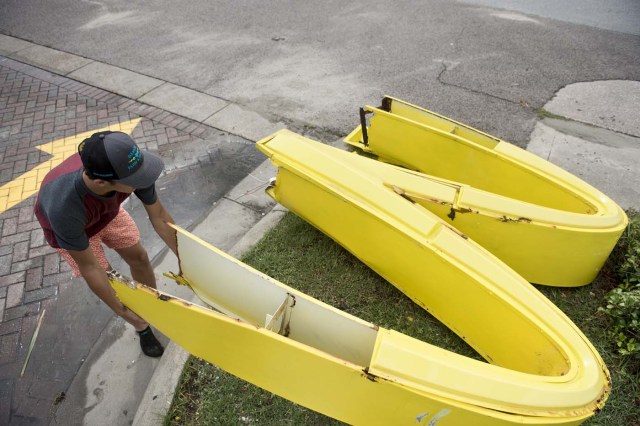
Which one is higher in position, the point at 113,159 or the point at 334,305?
the point at 113,159

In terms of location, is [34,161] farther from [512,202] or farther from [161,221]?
[512,202]

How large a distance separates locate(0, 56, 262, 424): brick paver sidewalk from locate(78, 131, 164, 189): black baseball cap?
1.79 meters

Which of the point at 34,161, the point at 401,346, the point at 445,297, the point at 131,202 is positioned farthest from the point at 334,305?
the point at 34,161

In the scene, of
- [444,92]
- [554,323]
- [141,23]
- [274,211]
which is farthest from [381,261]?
[141,23]

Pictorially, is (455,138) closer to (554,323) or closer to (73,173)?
(554,323)

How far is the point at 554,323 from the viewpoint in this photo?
2.17 metres

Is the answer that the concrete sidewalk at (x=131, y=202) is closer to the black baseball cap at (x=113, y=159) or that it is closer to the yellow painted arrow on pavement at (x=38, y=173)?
the yellow painted arrow on pavement at (x=38, y=173)

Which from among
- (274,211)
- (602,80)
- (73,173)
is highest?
(73,173)

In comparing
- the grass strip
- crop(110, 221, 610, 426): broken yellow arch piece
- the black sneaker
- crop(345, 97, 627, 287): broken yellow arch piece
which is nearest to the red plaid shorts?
crop(110, 221, 610, 426): broken yellow arch piece

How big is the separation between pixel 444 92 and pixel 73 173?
4.85m

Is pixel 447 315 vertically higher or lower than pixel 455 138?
lower

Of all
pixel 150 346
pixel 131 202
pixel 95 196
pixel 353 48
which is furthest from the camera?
pixel 353 48

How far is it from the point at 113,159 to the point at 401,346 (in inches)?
62.0

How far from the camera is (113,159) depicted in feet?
6.26
